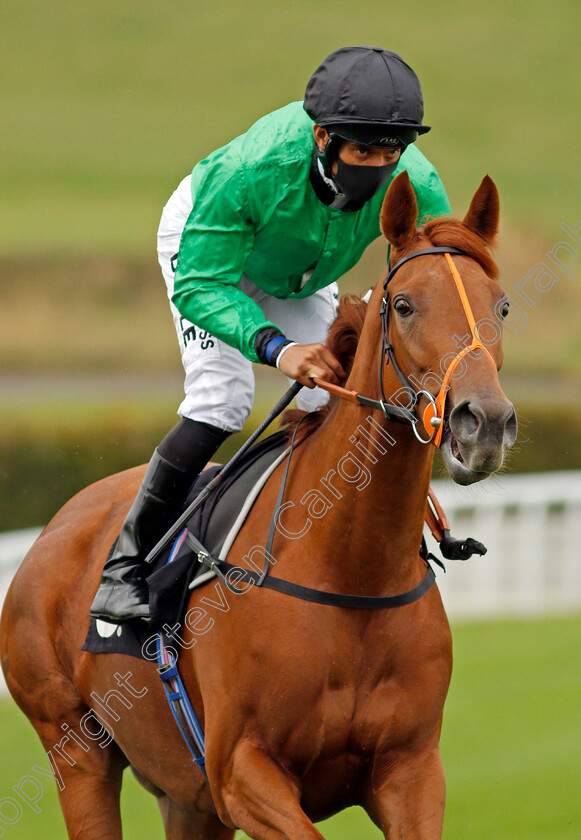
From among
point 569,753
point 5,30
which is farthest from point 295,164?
point 5,30

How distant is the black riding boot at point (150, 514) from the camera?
3.18 m

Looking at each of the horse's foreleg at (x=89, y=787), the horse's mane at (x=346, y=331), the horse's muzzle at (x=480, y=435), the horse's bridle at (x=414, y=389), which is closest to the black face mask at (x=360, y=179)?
the horse's mane at (x=346, y=331)

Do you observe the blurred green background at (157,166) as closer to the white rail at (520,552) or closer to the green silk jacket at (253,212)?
the white rail at (520,552)

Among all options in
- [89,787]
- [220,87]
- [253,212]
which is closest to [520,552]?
[89,787]

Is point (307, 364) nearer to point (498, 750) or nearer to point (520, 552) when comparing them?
point (498, 750)

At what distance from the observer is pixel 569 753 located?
19.4ft

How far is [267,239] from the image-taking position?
310 cm

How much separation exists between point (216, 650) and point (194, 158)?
21.0m

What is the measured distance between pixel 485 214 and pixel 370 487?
70cm

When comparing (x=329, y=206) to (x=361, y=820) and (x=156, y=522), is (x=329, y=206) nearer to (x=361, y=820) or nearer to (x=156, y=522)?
(x=156, y=522)

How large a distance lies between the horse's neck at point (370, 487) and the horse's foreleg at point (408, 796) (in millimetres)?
456

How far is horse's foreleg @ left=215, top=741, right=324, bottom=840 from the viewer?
2.55 meters

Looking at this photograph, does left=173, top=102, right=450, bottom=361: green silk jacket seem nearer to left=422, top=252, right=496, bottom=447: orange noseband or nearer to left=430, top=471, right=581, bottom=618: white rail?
left=422, top=252, right=496, bottom=447: orange noseband

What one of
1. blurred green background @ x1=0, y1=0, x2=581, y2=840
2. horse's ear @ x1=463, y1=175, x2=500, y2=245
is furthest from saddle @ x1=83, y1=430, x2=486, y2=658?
blurred green background @ x1=0, y1=0, x2=581, y2=840
